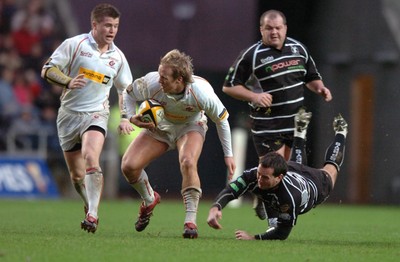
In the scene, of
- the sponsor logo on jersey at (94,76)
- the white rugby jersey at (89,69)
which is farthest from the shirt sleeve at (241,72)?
the sponsor logo on jersey at (94,76)

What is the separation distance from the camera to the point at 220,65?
21953 millimetres

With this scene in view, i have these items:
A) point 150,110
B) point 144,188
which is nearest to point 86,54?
point 150,110

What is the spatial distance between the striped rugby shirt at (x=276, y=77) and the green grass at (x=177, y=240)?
1.23 meters

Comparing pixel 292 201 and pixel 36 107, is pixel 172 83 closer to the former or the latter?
pixel 292 201

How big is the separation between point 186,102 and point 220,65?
11614 mm

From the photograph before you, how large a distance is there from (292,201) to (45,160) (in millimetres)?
11671

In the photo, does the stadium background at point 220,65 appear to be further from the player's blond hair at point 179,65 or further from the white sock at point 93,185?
the player's blond hair at point 179,65

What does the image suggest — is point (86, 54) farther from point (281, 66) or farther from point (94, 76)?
point (281, 66)

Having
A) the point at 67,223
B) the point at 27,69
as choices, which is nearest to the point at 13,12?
the point at 27,69

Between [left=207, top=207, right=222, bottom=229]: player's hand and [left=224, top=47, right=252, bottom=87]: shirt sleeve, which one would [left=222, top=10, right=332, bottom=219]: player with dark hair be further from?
[left=207, top=207, right=222, bottom=229]: player's hand

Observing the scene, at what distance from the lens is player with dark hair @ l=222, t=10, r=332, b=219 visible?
11.7 m

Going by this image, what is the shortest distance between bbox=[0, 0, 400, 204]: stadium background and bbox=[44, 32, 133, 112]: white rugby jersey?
9638 mm

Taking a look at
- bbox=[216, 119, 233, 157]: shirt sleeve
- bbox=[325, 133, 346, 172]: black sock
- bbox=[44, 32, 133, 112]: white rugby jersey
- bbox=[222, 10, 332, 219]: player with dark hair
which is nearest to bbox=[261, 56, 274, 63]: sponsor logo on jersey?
bbox=[222, 10, 332, 219]: player with dark hair

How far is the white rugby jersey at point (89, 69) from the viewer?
11.1 meters
